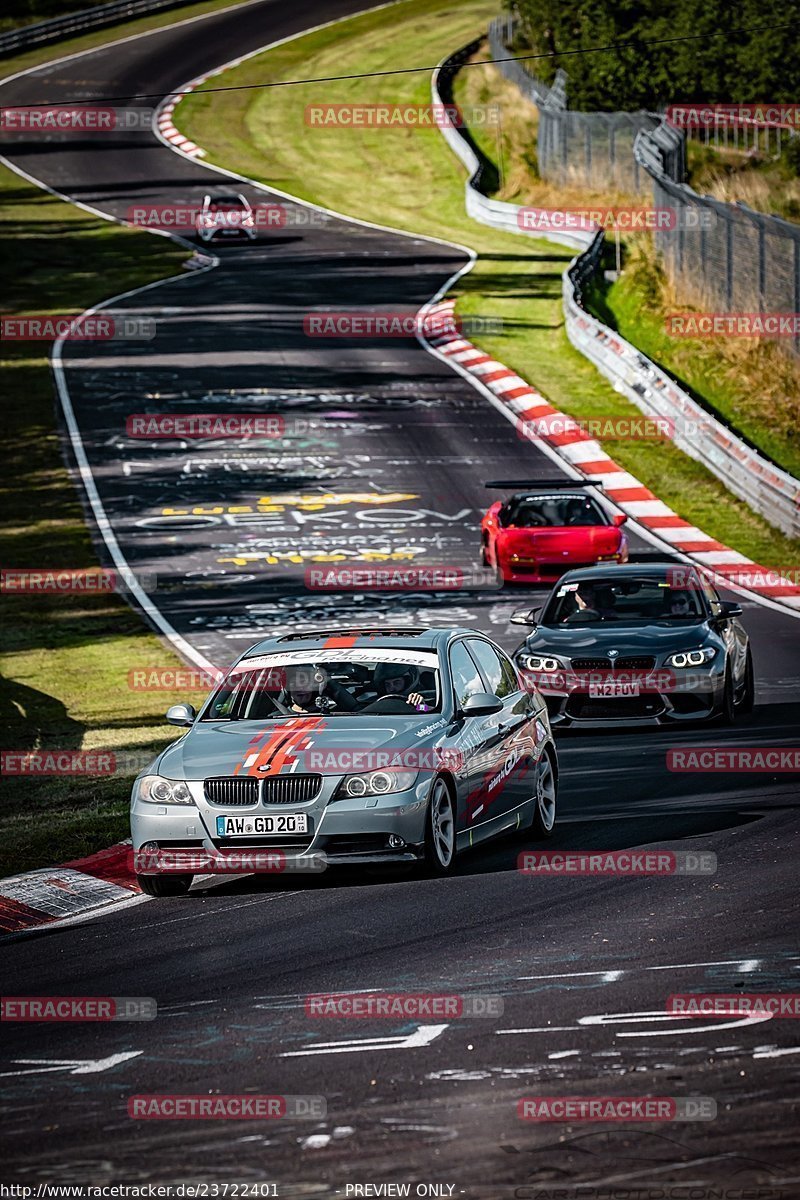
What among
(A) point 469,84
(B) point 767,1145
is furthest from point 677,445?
(A) point 469,84

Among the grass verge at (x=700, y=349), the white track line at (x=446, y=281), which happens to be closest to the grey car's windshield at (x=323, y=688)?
the white track line at (x=446, y=281)

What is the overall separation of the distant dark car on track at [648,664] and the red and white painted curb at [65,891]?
19.3ft

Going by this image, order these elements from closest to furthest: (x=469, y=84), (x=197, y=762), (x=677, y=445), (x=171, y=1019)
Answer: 1. (x=171, y=1019)
2. (x=197, y=762)
3. (x=677, y=445)
4. (x=469, y=84)

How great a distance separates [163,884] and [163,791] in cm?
53

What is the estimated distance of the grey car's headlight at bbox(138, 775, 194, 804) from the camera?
11.3 m

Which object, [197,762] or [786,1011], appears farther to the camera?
[197,762]

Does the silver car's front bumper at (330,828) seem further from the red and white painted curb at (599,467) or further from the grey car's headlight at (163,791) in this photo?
the red and white painted curb at (599,467)

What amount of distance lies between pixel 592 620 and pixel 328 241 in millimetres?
41257

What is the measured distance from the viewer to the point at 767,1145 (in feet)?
20.5

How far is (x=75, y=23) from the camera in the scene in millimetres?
89688

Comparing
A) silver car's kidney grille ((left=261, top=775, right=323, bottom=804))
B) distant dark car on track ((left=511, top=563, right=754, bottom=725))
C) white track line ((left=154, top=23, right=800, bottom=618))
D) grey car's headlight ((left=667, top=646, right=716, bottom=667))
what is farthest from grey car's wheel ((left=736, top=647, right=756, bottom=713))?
silver car's kidney grille ((left=261, top=775, right=323, bottom=804))

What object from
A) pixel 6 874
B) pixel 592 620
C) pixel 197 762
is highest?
pixel 197 762

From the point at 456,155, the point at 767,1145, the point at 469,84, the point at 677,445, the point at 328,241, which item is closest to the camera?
the point at 767,1145

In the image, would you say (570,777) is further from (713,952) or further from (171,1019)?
(171,1019)
